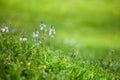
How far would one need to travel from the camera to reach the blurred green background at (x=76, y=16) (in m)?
13.3

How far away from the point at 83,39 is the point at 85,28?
1.01 meters

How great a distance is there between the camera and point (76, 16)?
14.7 m

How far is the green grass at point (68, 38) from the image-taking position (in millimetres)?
6156

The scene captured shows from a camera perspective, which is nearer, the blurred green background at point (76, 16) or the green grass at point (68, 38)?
the green grass at point (68, 38)

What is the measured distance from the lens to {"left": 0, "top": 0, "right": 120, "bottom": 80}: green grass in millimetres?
6156

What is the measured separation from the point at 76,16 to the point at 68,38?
222cm

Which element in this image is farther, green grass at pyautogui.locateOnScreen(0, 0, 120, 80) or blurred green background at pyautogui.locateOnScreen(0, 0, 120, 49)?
blurred green background at pyautogui.locateOnScreen(0, 0, 120, 49)

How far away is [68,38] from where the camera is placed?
41.9 feet

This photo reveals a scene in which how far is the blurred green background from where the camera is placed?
13.3 m

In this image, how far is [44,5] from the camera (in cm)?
1495

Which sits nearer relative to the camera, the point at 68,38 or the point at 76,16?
the point at 68,38

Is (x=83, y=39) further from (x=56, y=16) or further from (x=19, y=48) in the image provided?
(x=19, y=48)

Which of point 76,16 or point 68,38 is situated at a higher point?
point 76,16

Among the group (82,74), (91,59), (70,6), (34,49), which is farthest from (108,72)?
(70,6)
